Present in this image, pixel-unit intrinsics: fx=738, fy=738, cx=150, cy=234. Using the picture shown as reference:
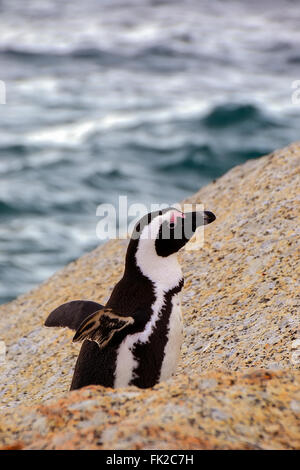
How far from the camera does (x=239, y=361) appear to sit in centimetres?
354

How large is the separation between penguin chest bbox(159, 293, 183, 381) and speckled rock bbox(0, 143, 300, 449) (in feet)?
0.46

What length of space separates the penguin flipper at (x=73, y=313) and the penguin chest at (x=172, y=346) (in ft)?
1.49

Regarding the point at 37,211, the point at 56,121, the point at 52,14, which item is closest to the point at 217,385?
the point at 37,211

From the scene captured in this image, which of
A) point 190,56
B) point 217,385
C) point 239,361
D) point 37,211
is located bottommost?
point 37,211

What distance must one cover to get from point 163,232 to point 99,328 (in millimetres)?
532

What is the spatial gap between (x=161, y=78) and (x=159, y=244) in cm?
1469

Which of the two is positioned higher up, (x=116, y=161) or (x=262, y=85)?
(x=262, y=85)

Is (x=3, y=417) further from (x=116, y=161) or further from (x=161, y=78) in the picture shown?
(x=161, y=78)

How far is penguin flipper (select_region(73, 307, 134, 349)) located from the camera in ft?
9.84

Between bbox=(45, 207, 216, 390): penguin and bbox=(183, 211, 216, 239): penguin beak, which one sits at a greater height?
bbox=(183, 211, 216, 239): penguin beak

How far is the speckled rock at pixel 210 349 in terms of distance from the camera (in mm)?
2436
